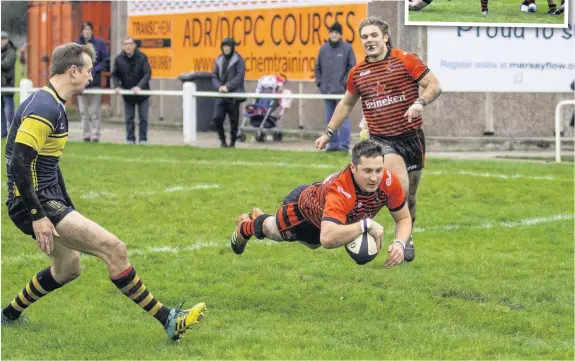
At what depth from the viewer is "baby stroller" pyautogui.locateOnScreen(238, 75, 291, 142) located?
75.3 ft

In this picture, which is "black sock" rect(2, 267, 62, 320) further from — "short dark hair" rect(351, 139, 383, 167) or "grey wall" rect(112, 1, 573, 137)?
"grey wall" rect(112, 1, 573, 137)

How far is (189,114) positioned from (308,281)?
11.6 metres

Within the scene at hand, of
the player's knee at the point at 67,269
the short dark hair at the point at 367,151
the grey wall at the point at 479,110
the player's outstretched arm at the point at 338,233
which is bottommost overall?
the player's knee at the point at 67,269

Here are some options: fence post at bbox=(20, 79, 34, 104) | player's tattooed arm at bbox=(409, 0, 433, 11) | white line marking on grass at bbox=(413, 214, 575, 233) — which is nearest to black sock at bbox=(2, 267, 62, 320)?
Result: white line marking on grass at bbox=(413, 214, 575, 233)

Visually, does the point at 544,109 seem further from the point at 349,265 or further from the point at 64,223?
the point at 64,223

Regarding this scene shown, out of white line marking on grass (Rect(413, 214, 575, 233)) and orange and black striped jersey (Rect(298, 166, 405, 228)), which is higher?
orange and black striped jersey (Rect(298, 166, 405, 228))

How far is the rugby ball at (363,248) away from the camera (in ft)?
26.6

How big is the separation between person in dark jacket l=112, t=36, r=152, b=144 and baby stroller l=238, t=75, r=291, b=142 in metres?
1.96

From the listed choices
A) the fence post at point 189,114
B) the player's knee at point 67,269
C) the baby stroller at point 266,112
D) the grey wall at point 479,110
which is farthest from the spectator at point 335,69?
the player's knee at point 67,269

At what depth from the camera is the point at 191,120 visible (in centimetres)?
2145

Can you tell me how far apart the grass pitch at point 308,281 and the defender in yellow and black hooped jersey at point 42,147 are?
89cm

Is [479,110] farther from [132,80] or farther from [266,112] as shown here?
[132,80]

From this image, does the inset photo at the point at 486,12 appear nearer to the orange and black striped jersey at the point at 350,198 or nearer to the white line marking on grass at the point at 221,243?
the white line marking on grass at the point at 221,243

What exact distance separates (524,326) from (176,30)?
20099 millimetres
